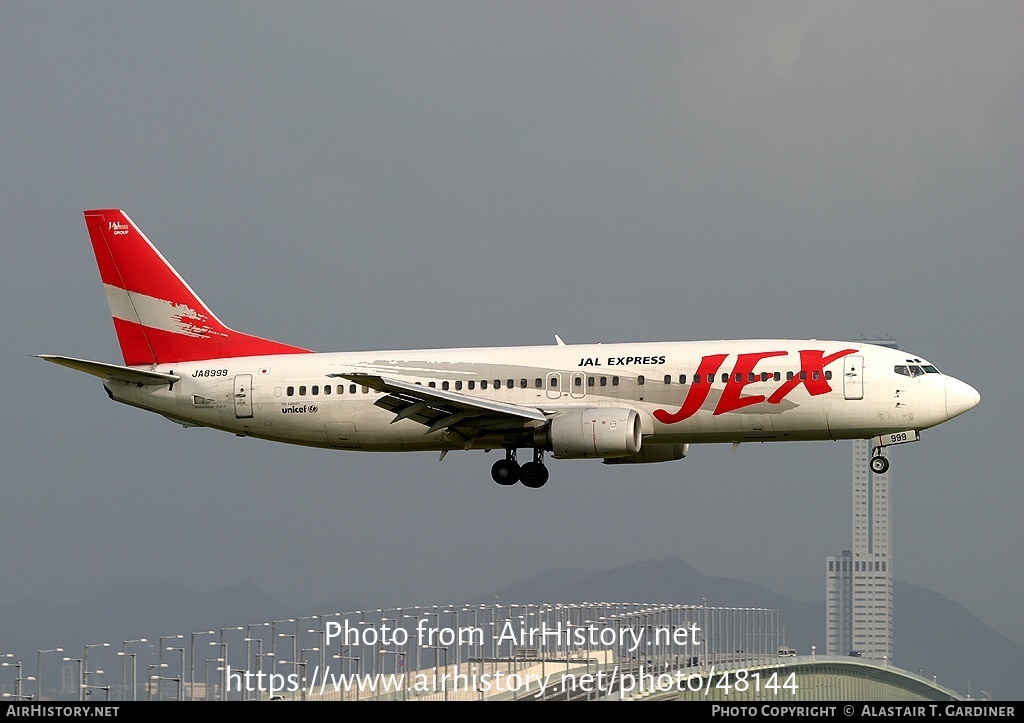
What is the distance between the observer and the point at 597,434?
2026 inches

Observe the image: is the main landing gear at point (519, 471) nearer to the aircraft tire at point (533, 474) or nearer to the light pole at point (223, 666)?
the aircraft tire at point (533, 474)

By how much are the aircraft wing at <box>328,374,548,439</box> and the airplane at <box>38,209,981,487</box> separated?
2.9 inches

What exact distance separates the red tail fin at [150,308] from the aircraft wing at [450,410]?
7.50m

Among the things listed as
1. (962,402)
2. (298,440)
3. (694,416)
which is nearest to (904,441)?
(962,402)

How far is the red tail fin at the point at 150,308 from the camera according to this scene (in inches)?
2392

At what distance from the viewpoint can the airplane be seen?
5138 cm

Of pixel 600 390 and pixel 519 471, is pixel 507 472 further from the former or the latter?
pixel 600 390

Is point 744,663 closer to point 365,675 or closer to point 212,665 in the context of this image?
point 365,675

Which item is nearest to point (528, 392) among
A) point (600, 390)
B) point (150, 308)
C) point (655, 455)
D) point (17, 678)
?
point (600, 390)

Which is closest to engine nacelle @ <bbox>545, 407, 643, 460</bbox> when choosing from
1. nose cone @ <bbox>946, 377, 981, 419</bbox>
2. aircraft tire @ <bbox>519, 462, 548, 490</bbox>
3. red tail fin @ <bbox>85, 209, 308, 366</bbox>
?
aircraft tire @ <bbox>519, 462, 548, 490</bbox>

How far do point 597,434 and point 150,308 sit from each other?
2143 cm

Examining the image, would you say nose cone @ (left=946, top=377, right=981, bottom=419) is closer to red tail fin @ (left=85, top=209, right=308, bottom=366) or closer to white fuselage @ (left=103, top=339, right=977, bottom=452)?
white fuselage @ (left=103, top=339, right=977, bottom=452)
